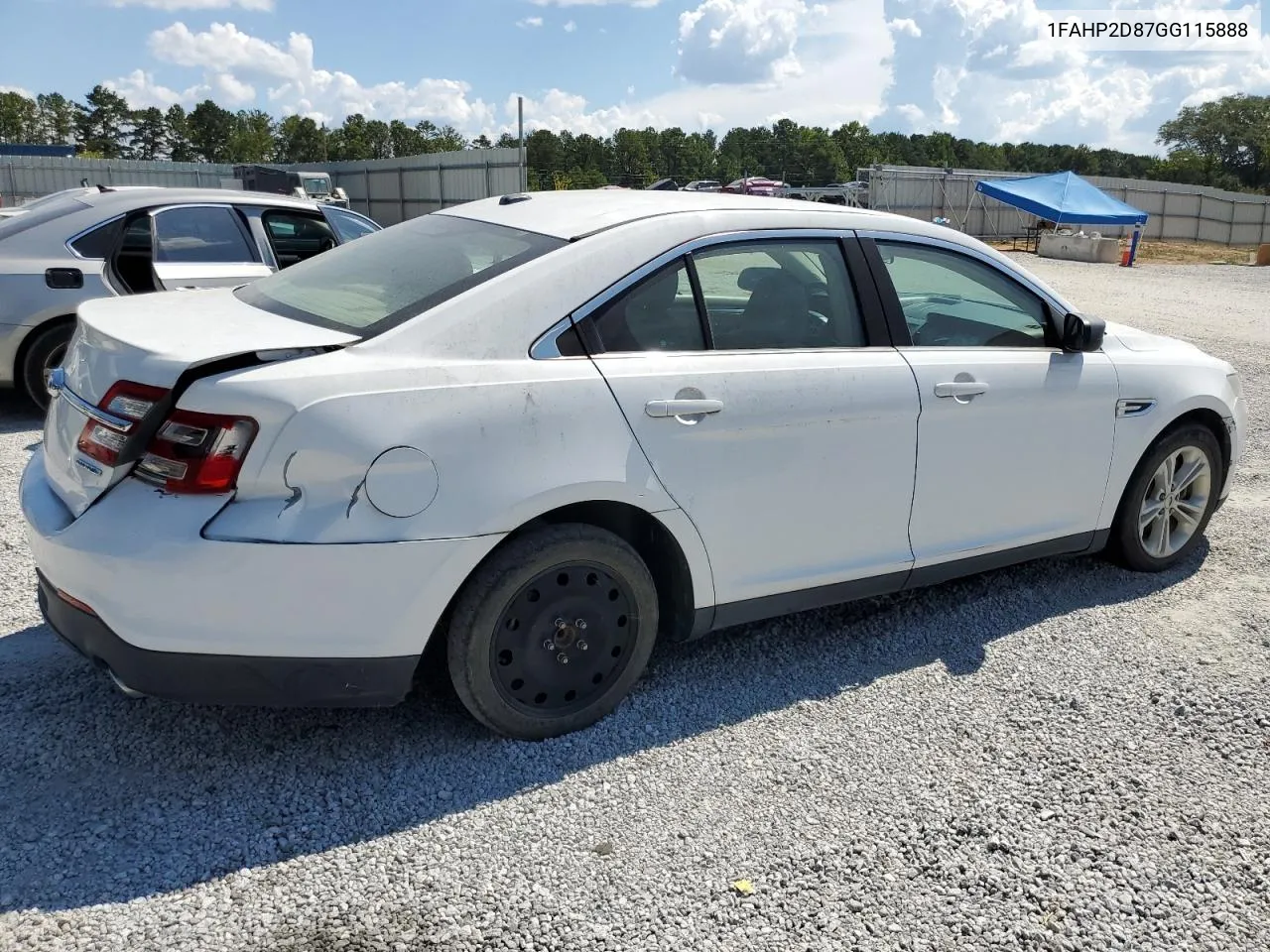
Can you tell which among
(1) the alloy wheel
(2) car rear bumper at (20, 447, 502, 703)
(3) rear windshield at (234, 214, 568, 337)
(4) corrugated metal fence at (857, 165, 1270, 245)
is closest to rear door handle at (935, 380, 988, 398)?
(1) the alloy wheel

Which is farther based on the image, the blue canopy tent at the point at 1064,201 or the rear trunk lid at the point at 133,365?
the blue canopy tent at the point at 1064,201

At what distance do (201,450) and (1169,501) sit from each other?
4.15 meters

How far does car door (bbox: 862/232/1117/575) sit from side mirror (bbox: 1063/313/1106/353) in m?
0.05

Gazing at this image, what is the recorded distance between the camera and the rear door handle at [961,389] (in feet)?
12.5

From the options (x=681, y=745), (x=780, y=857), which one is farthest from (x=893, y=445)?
(x=780, y=857)

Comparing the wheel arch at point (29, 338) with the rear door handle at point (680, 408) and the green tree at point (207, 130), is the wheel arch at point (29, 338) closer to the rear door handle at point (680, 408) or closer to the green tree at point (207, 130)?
the rear door handle at point (680, 408)

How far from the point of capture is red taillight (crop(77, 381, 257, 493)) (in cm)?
267

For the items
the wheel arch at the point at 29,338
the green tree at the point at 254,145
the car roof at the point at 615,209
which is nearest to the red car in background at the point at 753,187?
the wheel arch at the point at 29,338

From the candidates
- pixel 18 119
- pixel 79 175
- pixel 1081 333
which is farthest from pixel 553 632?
pixel 18 119

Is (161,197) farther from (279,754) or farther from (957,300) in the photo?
(957,300)

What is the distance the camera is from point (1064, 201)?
32156mm

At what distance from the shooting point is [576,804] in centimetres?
298

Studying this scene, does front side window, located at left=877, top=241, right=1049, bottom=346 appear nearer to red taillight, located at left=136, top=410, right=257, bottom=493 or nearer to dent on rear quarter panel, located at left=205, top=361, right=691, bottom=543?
dent on rear quarter panel, located at left=205, top=361, right=691, bottom=543

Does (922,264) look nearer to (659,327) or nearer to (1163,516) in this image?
(659,327)
